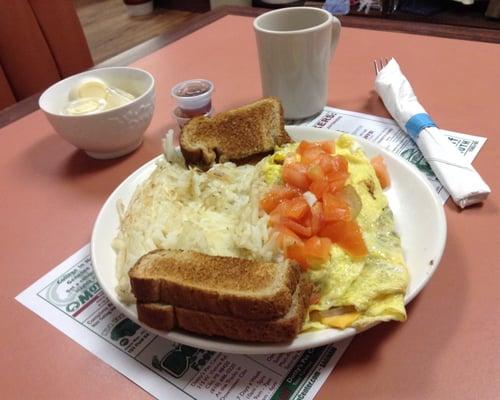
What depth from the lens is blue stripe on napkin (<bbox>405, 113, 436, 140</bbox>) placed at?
1.13 m

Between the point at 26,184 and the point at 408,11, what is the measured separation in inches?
102

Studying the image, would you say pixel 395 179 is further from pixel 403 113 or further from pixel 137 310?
pixel 137 310

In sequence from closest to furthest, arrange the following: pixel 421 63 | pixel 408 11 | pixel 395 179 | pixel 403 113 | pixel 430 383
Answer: pixel 430 383
pixel 395 179
pixel 403 113
pixel 421 63
pixel 408 11

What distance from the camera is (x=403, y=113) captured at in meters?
1.20

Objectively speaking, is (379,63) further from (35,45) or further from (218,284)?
(35,45)

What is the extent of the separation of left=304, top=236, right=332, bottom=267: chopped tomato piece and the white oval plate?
128 mm

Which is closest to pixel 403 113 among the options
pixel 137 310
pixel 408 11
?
pixel 137 310

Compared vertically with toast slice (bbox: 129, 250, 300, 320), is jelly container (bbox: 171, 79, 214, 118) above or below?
below

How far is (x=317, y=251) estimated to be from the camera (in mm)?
754

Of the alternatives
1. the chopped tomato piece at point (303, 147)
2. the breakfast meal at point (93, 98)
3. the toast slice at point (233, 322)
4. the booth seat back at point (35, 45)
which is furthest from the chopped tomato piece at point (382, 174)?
the booth seat back at point (35, 45)

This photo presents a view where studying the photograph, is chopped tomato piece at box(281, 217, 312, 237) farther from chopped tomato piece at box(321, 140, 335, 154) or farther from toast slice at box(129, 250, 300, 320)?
chopped tomato piece at box(321, 140, 335, 154)

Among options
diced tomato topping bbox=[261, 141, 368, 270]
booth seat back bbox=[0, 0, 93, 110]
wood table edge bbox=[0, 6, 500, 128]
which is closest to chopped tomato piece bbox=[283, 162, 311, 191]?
diced tomato topping bbox=[261, 141, 368, 270]

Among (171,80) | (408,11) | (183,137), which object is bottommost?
(408,11)

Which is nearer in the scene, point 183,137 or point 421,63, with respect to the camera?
point 183,137
